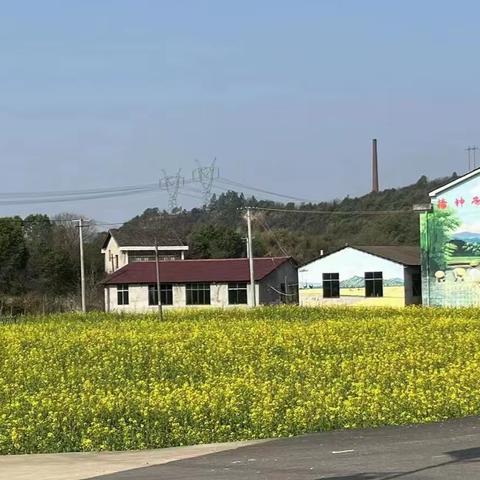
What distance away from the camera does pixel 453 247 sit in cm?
5197

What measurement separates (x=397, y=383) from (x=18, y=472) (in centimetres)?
788

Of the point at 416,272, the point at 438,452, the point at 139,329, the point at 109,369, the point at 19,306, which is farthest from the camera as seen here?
the point at 19,306

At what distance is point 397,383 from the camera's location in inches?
589

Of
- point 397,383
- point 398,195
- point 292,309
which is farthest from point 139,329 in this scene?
point 398,195

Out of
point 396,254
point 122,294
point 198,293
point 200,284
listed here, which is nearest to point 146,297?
point 122,294

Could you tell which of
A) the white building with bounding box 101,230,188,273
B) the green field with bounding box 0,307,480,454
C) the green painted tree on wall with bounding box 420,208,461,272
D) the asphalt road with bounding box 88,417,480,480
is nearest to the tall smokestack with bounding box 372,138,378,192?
the white building with bounding box 101,230,188,273

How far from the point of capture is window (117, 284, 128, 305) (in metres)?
67.4

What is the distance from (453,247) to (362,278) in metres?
7.96

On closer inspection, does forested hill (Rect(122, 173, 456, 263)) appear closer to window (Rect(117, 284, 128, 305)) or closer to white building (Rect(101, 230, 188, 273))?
white building (Rect(101, 230, 188, 273))

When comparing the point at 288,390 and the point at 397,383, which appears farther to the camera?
the point at 397,383

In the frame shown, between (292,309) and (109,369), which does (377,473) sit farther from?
(292,309)

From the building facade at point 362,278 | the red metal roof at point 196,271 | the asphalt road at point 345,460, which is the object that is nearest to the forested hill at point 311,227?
the red metal roof at point 196,271

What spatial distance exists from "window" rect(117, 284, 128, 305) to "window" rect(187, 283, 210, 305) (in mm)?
5330

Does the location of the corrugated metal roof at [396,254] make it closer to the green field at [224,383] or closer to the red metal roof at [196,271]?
the red metal roof at [196,271]
